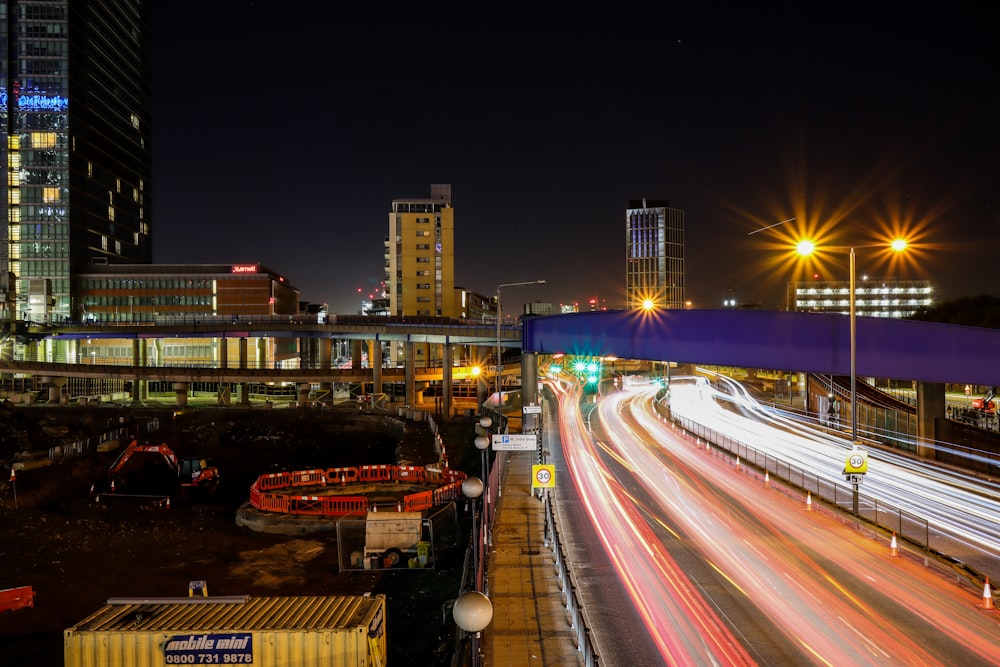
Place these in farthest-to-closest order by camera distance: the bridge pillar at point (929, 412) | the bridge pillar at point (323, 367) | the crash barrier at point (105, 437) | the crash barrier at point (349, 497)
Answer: the bridge pillar at point (323, 367)
the crash barrier at point (105, 437)
the bridge pillar at point (929, 412)
the crash barrier at point (349, 497)

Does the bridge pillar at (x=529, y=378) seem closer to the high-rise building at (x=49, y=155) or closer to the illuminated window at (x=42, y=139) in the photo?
the high-rise building at (x=49, y=155)

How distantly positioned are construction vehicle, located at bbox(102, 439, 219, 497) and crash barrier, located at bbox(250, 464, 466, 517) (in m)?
4.64

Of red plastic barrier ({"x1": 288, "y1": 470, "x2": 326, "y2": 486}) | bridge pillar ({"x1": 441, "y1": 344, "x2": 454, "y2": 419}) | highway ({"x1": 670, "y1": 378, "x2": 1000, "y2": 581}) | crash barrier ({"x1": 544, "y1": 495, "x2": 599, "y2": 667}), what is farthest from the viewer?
bridge pillar ({"x1": 441, "y1": 344, "x2": 454, "y2": 419})

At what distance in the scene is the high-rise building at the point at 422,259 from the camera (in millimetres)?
106438

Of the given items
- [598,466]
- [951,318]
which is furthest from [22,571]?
[951,318]

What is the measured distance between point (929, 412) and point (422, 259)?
278 ft

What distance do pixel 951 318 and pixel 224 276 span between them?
108 m

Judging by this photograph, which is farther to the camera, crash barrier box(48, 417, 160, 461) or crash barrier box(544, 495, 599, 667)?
crash barrier box(48, 417, 160, 461)

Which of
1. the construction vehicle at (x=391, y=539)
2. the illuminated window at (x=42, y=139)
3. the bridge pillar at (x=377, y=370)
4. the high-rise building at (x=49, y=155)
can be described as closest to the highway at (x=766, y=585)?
the construction vehicle at (x=391, y=539)

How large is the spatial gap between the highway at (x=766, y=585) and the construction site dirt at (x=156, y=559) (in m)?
5.86

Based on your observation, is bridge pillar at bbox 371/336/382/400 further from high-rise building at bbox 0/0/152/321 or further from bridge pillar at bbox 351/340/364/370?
high-rise building at bbox 0/0/152/321

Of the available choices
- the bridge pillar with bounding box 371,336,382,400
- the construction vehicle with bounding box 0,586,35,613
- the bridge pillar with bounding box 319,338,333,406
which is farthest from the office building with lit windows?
the construction vehicle with bounding box 0,586,35,613

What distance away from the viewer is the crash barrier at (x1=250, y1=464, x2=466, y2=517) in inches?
1073

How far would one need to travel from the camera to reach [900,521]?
62.7 feet
